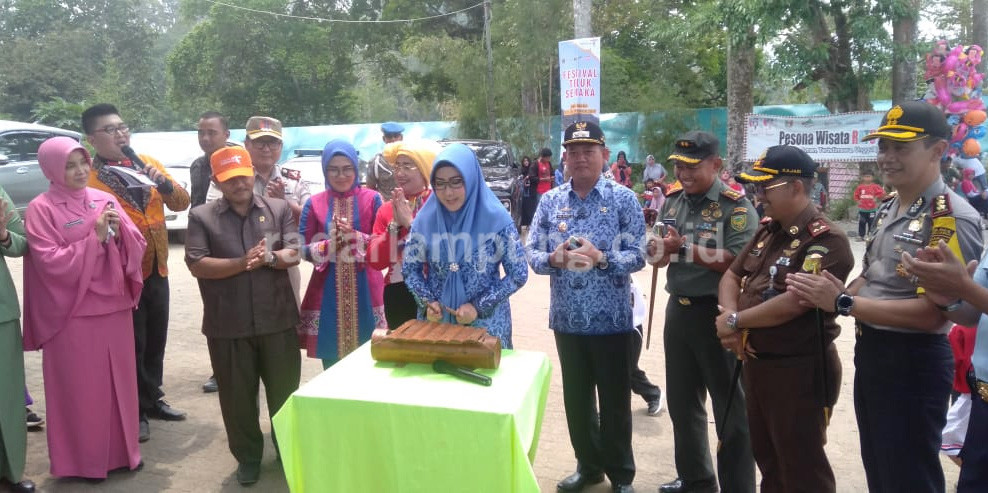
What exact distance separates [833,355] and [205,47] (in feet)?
97.3

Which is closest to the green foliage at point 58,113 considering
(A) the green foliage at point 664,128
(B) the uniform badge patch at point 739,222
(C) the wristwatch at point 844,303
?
(A) the green foliage at point 664,128

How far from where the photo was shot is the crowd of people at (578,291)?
8.28 ft

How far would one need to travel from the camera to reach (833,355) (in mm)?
2795

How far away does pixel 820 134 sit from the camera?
12.5m

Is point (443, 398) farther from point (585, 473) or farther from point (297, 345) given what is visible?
point (297, 345)

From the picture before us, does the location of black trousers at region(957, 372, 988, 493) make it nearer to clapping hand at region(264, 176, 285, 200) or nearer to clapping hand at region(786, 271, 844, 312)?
clapping hand at region(786, 271, 844, 312)

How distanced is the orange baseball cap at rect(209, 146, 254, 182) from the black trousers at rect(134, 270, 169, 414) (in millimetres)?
1280

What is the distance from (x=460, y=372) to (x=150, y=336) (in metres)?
3.00

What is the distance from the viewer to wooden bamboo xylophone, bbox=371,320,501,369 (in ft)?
8.43

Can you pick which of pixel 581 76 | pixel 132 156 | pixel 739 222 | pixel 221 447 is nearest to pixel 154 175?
pixel 132 156

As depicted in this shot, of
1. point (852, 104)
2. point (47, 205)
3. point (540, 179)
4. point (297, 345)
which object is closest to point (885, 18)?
point (852, 104)

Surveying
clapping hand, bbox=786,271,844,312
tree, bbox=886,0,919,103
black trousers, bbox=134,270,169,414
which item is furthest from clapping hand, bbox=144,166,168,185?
tree, bbox=886,0,919,103

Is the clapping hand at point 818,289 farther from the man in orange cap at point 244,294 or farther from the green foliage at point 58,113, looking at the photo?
the green foliage at point 58,113

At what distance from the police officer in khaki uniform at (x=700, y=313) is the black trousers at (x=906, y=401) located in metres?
0.70
